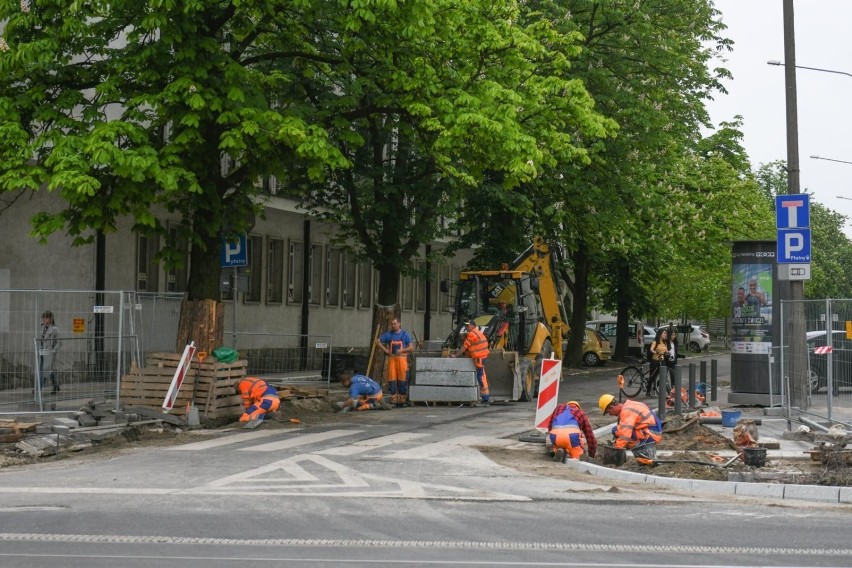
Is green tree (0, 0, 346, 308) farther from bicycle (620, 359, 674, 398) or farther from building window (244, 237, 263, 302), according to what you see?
building window (244, 237, 263, 302)

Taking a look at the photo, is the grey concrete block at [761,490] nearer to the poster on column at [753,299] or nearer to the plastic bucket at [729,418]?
the plastic bucket at [729,418]

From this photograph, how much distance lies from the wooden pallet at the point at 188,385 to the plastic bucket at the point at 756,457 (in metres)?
8.65

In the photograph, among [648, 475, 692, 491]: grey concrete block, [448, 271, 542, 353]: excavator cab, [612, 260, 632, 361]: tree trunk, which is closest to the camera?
[648, 475, 692, 491]: grey concrete block

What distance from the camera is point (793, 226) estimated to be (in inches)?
738

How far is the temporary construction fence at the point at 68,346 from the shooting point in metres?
18.2

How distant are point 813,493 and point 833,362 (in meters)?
5.64

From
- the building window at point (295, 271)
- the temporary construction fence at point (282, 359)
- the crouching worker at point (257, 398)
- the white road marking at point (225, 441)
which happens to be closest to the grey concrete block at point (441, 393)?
the temporary construction fence at point (282, 359)

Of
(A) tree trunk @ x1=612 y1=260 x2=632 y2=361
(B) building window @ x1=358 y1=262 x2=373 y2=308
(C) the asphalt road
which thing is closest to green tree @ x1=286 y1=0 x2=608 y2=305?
(C) the asphalt road

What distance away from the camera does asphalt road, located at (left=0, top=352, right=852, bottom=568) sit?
8609 mm

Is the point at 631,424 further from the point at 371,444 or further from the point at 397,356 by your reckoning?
the point at 397,356

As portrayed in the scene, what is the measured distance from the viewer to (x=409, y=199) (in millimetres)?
28719

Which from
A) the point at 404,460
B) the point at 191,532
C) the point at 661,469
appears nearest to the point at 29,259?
the point at 404,460

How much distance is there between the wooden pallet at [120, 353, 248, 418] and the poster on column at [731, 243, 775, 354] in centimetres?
1026

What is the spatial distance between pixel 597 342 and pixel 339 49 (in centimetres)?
2847
